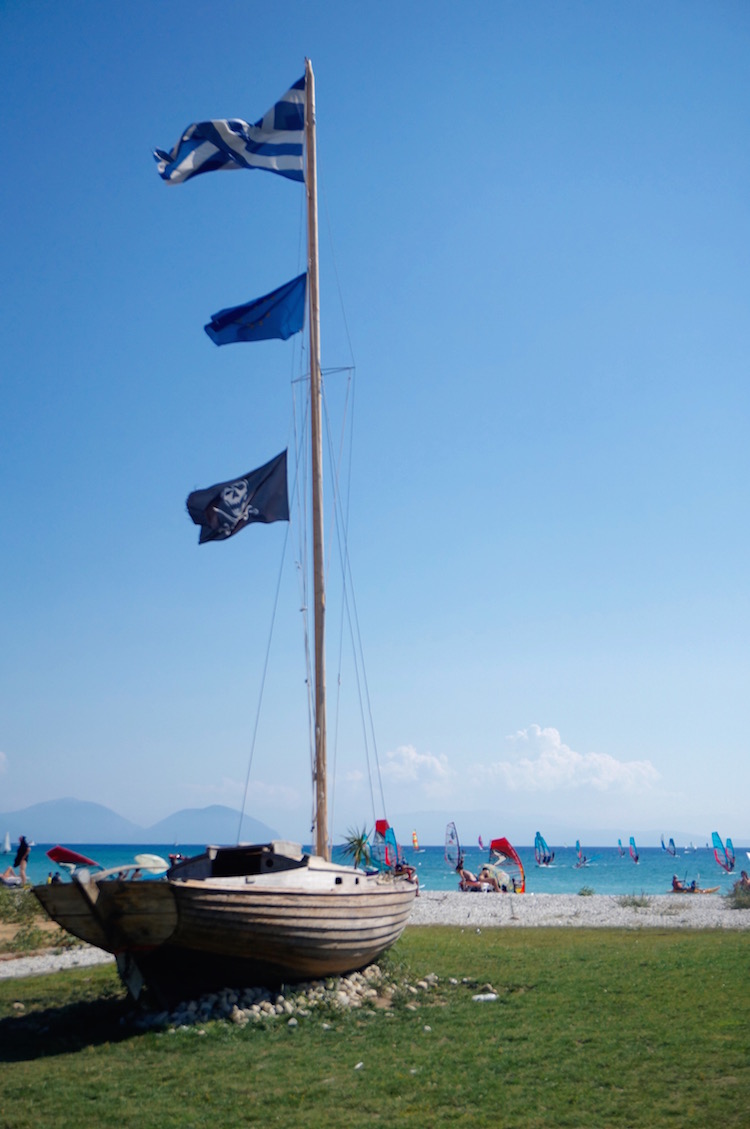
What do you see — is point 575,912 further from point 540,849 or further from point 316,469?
point 540,849

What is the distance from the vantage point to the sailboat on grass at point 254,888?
1034 cm

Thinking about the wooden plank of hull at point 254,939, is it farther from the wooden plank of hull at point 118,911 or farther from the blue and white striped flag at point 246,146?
the blue and white striped flag at point 246,146

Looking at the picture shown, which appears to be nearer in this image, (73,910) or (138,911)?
(138,911)

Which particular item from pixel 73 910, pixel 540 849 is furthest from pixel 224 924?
pixel 540 849

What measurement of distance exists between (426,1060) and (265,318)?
12035mm

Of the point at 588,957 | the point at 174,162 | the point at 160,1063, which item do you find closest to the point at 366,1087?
the point at 160,1063

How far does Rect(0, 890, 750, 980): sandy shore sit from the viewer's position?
18.3 m

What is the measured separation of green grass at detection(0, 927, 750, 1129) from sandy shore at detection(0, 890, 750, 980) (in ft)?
13.9

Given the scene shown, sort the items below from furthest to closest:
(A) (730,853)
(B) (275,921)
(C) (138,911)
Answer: (A) (730,853) < (B) (275,921) < (C) (138,911)

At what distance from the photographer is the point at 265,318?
15.7 metres

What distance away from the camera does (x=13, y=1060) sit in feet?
31.3

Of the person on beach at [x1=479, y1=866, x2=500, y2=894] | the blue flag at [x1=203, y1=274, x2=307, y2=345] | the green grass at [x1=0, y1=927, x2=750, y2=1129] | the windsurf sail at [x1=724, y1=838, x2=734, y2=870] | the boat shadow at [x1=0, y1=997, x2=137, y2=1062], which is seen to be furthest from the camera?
the windsurf sail at [x1=724, y1=838, x2=734, y2=870]

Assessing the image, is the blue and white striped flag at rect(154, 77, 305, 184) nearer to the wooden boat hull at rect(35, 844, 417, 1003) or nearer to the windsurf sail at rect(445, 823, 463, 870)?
the wooden boat hull at rect(35, 844, 417, 1003)

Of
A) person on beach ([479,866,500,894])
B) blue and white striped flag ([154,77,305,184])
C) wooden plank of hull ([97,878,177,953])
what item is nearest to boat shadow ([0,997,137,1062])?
wooden plank of hull ([97,878,177,953])
